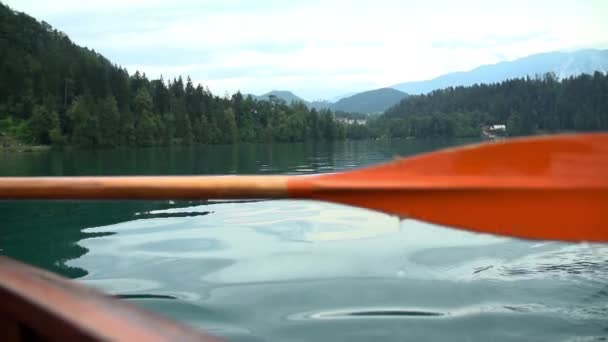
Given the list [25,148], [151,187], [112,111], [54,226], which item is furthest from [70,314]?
[25,148]

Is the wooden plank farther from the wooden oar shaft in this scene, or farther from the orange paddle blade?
the orange paddle blade

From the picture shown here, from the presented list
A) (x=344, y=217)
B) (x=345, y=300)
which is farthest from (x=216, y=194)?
(x=344, y=217)

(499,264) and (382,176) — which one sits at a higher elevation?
(382,176)

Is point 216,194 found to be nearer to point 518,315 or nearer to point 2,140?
point 518,315

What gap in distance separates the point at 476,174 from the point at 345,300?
2.63 meters

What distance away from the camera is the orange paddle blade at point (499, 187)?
1.52m

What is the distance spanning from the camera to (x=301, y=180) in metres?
1.78

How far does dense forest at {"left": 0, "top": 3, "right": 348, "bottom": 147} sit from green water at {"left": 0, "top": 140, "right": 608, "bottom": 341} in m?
39.3

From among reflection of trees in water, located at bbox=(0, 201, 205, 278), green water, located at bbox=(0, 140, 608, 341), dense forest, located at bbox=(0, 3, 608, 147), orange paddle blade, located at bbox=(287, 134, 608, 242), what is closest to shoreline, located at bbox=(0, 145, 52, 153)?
dense forest, located at bbox=(0, 3, 608, 147)

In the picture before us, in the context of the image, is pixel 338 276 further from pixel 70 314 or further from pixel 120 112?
pixel 120 112

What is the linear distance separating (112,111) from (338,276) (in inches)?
1721

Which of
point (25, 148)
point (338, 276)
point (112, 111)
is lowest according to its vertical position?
point (338, 276)

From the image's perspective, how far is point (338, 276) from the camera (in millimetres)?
4668

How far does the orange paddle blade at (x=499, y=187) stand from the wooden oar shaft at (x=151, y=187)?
0.10 metres
